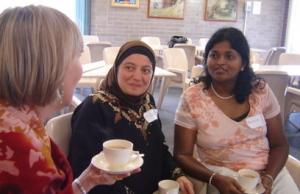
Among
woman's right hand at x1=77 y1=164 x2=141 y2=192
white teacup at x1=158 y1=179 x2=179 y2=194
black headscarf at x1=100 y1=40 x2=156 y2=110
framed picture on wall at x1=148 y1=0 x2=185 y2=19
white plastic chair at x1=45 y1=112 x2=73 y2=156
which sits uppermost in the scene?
framed picture on wall at x1=148 y1=0 x2=185 y2=19

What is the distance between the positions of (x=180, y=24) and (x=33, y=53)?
7917 millimetres

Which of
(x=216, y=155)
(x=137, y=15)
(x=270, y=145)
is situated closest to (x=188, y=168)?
(x=216, y=155)

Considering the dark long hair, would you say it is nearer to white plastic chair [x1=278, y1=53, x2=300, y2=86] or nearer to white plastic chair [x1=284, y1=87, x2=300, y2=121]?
white plastic chair [x1=284, y1=87, x2=300, y2=121]

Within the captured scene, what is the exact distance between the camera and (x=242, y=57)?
184cm

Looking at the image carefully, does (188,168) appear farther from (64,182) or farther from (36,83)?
(36,83)

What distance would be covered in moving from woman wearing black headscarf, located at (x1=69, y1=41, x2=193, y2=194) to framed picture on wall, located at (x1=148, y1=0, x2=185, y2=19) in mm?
6763

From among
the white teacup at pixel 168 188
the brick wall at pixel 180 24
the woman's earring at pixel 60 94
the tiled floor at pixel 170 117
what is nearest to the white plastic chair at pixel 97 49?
the tiled floor at pixel 170 117

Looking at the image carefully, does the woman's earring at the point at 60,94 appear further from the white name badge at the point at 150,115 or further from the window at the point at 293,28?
the window at the point at 293,28

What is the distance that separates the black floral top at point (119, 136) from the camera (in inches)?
59.0

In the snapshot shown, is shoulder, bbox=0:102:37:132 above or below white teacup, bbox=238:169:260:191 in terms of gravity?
above

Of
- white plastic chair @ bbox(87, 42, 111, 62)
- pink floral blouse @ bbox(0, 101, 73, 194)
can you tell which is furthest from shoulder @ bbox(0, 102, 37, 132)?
white plastic chair @ bbox(87, 42, 111, 62)

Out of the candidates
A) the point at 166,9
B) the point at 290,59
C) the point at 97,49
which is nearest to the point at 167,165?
the point at 290,59

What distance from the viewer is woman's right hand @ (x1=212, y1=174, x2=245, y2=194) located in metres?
1.51

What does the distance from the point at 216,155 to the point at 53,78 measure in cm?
108
